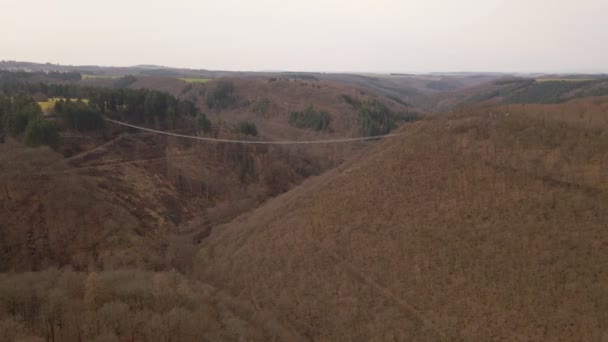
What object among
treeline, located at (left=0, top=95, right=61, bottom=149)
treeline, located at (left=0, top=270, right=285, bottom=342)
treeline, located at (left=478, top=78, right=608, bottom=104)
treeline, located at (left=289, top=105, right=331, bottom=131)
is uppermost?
treeline, located at (left=478, top=78, right=608, bottom=104)

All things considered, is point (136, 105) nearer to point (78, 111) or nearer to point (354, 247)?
point (78, 111)

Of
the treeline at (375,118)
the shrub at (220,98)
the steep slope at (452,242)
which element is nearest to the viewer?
the steep slope at (452,242)

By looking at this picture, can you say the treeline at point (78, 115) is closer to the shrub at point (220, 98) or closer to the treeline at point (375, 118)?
the treeline at point (375, 118)

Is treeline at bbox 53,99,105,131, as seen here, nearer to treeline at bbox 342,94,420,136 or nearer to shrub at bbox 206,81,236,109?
treeline at bbox 342,94,420,136

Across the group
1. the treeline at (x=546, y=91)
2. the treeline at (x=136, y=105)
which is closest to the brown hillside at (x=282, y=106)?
the treeline at (x=136, y=105)

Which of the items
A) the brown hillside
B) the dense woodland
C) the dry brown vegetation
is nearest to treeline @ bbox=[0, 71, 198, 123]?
the dense woodland

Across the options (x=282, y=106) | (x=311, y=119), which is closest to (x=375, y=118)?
(x=311, y=119)
